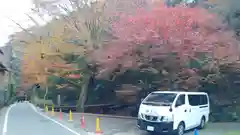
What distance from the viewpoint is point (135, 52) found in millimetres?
14586

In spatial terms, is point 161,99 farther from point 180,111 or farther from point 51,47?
point 51,47

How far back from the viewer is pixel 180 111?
10.9 metres

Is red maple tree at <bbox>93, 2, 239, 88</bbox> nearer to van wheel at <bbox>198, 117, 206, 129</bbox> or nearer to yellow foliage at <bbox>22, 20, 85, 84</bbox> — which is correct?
van wheel at <bbox>198, 117, 206, 129</bbox>

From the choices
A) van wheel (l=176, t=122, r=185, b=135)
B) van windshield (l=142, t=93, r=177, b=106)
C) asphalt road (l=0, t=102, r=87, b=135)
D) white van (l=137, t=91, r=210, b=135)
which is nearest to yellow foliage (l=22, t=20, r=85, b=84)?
asphalt road (l=0, t=102, r=87, b=135)

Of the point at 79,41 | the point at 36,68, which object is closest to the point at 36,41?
the point at 36,68

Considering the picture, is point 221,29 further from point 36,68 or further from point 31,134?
point 36,68

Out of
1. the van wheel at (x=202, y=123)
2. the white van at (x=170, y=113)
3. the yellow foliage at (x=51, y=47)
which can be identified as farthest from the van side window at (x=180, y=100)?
the yellow foliage at (x=51, y=47)

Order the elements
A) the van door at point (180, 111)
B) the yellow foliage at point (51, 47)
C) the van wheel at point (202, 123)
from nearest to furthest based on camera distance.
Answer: the van door at point (180, 111), the van wheel at point (202, 123), the yellow foliage at point (51, 47)

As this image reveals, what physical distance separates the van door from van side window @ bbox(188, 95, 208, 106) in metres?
0.60

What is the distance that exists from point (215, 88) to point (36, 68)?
16.1m

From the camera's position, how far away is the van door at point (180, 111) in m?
10.6

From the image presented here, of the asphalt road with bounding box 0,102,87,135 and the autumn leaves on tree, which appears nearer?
the asphalt road with bounding box 0,102,87,135

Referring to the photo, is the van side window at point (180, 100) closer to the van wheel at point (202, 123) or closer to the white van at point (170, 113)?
the white van at point (170, 113)

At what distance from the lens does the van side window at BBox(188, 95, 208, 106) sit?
12.0 m
